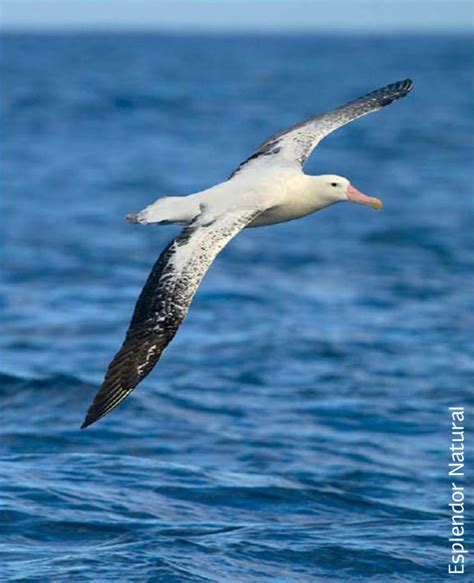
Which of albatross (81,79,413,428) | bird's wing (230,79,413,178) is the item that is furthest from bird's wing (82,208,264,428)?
bird's wing (230,79,413,178)

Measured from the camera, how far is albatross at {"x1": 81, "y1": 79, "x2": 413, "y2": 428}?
10.7 m

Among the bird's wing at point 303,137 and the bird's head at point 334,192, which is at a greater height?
the bird's wing at point 303,137

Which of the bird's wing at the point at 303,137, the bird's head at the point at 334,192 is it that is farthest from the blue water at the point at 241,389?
the bird's wing at the point at 303,137

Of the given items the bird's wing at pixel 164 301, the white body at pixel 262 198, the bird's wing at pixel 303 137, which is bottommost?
the bird's wing at pixel 164 301

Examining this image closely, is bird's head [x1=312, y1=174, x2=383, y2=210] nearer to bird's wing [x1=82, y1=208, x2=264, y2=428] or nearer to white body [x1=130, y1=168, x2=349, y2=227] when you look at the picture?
white body [x1=130, y1=168, x2=349, y2=227]

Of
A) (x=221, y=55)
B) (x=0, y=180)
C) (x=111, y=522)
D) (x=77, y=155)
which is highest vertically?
(x=221, y=55)

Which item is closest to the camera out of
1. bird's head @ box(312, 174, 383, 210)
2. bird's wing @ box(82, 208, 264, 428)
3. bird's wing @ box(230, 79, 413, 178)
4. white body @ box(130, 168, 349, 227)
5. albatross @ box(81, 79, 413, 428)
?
bird's wing @ box(82, 208, 264, 428)

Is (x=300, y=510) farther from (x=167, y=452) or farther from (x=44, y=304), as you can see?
A: (x=44, y=304)

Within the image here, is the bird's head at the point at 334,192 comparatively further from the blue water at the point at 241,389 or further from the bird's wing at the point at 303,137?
the blue water at the point at 241,389

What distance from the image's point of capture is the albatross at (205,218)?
10727 mm

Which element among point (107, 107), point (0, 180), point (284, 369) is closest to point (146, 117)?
point (107, 107)

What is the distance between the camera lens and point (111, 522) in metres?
12.5

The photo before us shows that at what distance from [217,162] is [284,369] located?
21232 millimetres

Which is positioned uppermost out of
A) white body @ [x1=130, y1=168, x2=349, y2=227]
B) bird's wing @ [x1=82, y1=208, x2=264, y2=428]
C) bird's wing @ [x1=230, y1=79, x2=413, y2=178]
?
bird's wing @ [x1=230, y1=79, x2=413, y2=178]
